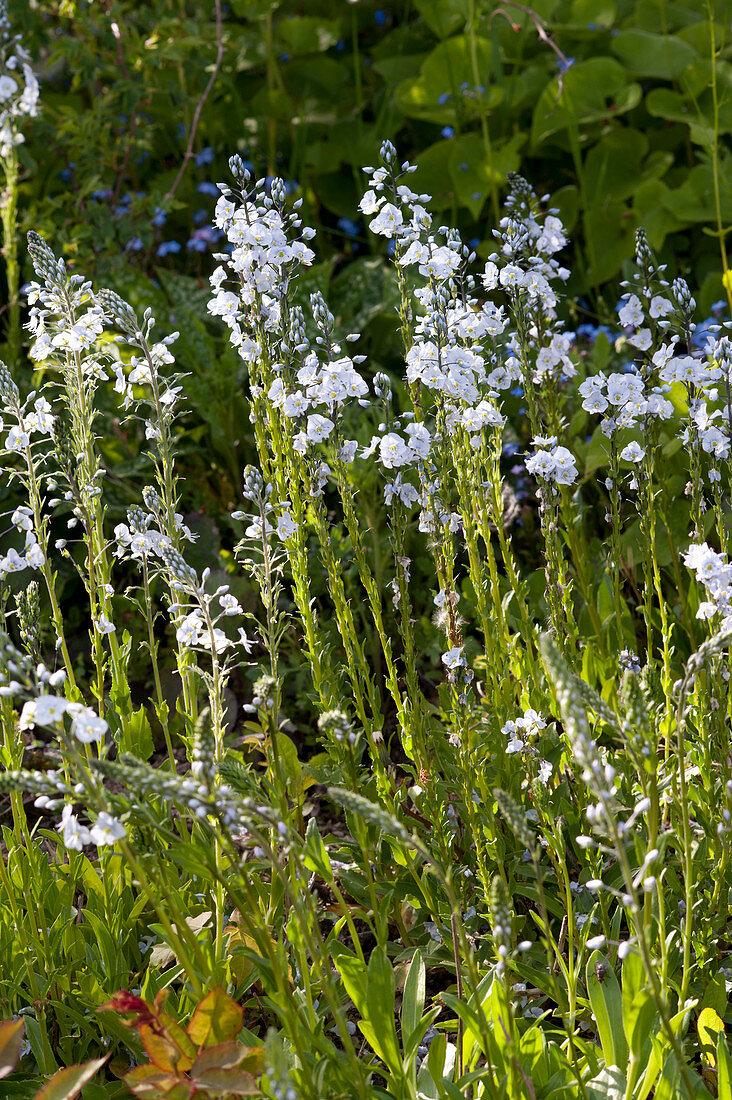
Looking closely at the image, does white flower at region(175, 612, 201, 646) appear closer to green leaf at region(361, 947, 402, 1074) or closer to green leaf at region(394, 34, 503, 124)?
green leaf at region(361, 947, 402, 1074)

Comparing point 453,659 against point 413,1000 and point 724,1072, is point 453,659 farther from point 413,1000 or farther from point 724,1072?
point 724,1072

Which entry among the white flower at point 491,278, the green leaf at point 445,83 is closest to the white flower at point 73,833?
the white flower at point 491,278

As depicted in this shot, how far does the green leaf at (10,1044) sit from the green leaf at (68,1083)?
0.08 meters

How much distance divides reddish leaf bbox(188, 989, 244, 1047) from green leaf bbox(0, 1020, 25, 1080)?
1.04ft

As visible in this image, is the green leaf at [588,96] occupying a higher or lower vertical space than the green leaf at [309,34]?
lower

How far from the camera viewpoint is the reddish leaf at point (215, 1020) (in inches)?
77.9

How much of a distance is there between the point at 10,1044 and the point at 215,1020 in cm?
38

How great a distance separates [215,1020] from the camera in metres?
1.99

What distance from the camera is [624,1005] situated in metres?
2.00

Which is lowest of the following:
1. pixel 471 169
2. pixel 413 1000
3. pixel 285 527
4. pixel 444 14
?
pixel 413 1000

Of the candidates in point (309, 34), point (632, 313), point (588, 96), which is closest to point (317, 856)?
point (632, 313)

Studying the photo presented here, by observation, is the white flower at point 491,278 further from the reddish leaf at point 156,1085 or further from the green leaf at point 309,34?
the green leaf at point 309,34

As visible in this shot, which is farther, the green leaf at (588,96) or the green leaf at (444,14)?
the green leaf at (444,14)

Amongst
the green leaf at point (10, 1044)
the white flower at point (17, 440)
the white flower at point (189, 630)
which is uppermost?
the white flower at point (17, 440)
